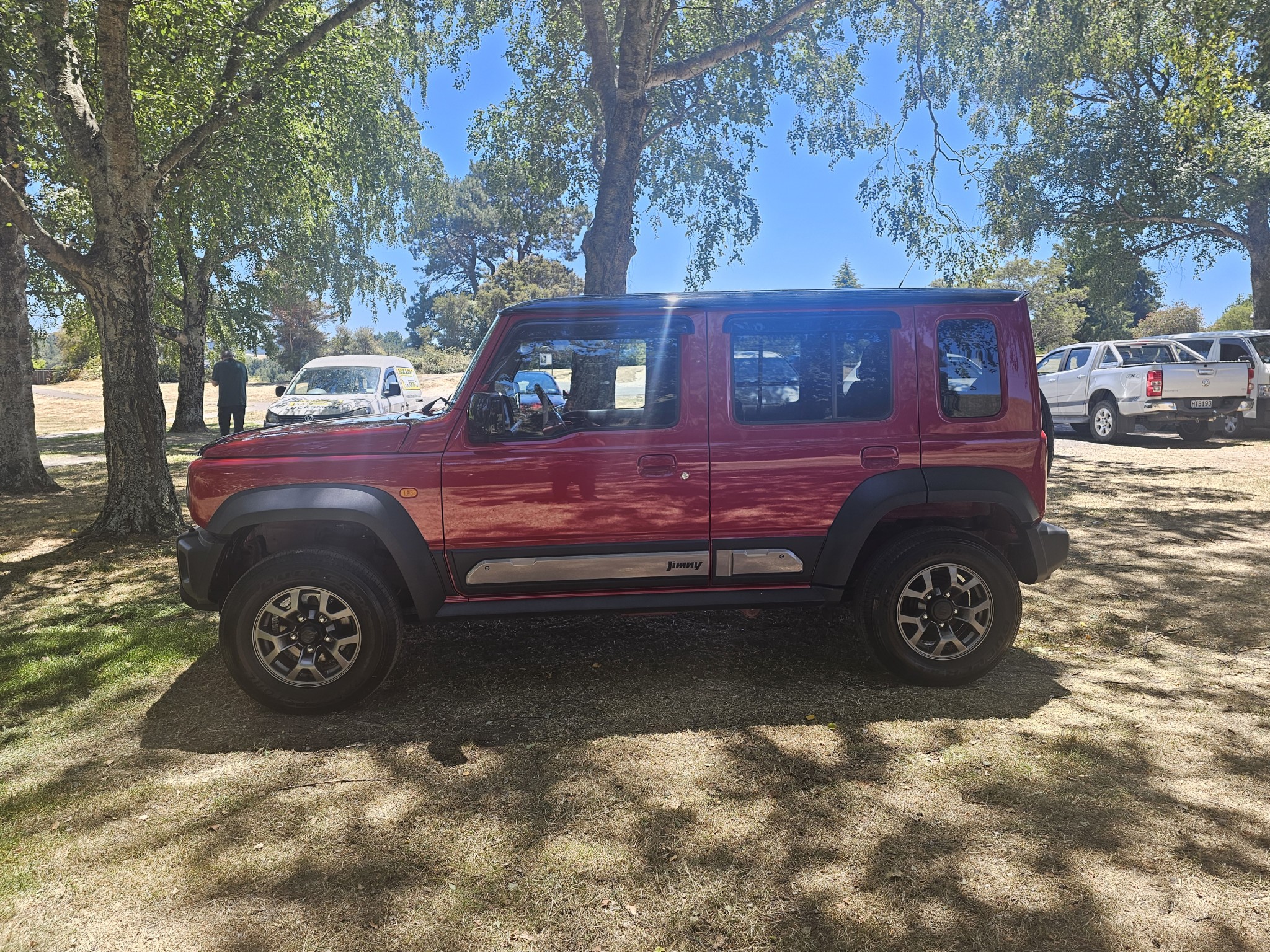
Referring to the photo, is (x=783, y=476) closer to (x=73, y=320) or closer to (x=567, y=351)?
(x=567, y=351)

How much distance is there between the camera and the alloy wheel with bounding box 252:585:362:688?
391 centimetres

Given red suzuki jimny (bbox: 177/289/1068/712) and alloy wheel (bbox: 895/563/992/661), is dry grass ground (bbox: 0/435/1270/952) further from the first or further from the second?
red suzuki jimny (bbox: 177/289/1068/712)

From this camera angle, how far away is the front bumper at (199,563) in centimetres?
394

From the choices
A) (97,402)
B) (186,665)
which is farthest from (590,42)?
(97,402)

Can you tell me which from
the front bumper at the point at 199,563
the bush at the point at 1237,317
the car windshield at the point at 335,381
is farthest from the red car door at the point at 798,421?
the bush at the point at 1237,317

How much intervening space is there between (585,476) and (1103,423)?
49.7 ft

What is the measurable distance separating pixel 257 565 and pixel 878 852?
3009 millimetres

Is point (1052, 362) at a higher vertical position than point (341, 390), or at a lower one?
higher

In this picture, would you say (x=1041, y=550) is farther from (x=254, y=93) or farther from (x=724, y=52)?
(x=724, y=52)

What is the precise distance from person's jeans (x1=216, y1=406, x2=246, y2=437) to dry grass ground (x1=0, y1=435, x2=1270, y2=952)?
1324cm

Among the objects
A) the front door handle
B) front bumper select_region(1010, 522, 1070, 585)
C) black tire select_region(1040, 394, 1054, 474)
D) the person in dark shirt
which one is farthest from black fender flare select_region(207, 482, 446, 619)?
the person in dark shirt

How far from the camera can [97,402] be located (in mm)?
30453

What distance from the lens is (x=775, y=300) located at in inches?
161

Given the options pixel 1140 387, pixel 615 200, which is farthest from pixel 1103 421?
pixel 615 200
